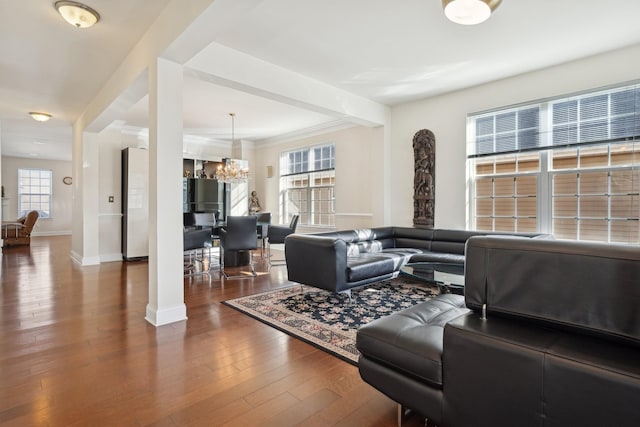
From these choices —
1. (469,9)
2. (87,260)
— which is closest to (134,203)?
(87,260)

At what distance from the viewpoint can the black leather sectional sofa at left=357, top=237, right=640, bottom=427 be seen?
0.99 meters

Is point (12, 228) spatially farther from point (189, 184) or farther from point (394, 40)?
point (394, 40)

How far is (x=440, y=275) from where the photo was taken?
2.73 meters

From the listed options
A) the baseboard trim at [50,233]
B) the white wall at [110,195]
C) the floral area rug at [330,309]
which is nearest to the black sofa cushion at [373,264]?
the floral area rug at [330,309]

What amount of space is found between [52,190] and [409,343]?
13756 millimetres

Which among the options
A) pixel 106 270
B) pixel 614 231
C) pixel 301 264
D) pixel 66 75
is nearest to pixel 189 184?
pixel 106 270

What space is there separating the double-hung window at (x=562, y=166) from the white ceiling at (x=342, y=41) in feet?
1.94

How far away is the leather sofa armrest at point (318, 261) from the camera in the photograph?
3436mm

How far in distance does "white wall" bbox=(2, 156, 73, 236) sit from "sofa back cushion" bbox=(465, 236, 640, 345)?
45.4ft

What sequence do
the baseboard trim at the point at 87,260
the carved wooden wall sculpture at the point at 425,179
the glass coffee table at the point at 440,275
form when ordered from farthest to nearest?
the baseboard trim at the point at 87,260 < the carved wooden wall sculpture at the point at 425,179 < the glass coffee table at the point at 440,275

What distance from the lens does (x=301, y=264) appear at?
12.4 ft

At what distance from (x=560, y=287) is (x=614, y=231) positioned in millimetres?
3510

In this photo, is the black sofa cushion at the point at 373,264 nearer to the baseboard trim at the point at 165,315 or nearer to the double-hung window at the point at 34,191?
the baseboard trim at the point at 165,315

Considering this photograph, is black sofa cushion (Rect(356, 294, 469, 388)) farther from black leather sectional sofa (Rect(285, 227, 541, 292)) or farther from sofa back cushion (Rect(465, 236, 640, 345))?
black leather sectional sofa (Rect(285, 227, 541, 292))
